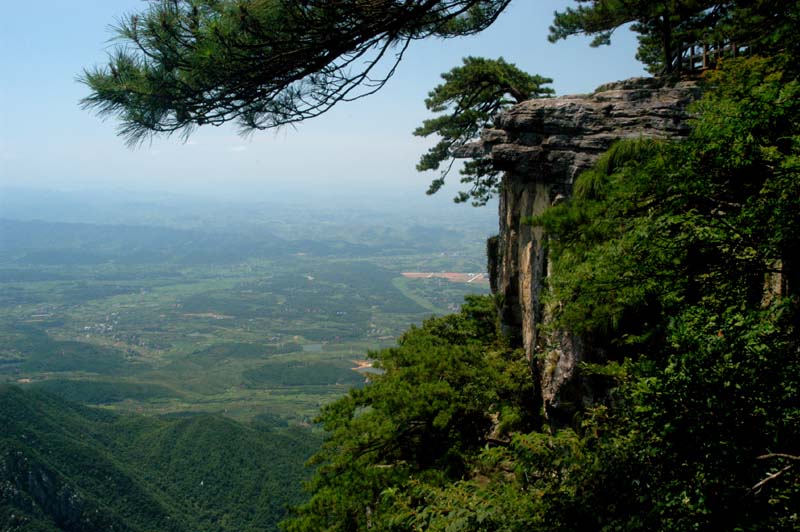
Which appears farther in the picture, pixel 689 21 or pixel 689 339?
pixel 689 21

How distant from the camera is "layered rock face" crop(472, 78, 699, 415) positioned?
873cm

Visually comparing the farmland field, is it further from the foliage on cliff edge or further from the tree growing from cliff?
the foliage on cliff edge

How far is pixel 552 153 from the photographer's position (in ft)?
32.3

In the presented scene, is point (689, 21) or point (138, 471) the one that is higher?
point (689, 21)

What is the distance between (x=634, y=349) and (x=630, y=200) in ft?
8.69

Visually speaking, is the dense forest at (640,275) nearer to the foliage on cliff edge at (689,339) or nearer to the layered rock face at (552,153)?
the foliage on cliff edge at (689,339)

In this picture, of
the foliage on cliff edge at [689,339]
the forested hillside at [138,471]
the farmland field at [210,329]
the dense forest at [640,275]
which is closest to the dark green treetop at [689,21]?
the dense forest at [640,275]

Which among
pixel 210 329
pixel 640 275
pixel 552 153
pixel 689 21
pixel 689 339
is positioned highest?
pixel 689 21

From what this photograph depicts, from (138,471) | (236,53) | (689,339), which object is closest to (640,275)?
(689,339)

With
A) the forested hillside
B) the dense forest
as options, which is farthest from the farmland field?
the dense forest

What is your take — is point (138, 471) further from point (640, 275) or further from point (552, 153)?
point (640, 275)

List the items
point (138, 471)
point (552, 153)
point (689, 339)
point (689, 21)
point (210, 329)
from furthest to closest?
point (210, 329) → point (138, 471) → point (689, 21) → point (552, 153) → point (689, 339)

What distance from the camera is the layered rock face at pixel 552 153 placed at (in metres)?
8.73

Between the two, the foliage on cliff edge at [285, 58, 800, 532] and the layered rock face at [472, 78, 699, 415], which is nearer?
the foliage on cliff edge at [285, 58, 800, 532]
